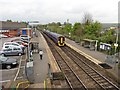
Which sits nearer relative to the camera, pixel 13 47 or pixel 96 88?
pixel 96 88

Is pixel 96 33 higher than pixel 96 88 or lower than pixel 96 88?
higher

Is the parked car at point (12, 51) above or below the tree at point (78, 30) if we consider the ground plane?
below

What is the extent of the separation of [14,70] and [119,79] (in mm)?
9064

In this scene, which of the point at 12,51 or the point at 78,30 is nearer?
the point at 12,51

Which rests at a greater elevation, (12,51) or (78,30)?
(78,30)

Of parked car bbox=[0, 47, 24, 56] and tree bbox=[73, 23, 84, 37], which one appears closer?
parked car bbox=[0, 47, 24, 56]

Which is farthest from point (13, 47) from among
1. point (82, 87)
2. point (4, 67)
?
point (82, 87)

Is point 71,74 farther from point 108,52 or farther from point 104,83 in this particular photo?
point 108,52

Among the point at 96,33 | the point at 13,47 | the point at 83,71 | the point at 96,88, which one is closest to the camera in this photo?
the point at 96,88

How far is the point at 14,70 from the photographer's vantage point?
16047 millimetres

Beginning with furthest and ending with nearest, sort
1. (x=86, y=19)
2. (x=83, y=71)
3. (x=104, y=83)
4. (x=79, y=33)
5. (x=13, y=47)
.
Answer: (x=86, y=19) < (x=79, y=33) < (x=13, y=47) < (x=83, y=71) < (x=104, y=83)

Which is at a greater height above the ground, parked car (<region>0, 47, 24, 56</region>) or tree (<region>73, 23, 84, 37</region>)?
tree (<region>73, 23, 84, 37</region>)

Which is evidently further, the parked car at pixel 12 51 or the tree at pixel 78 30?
the tree at pixel 78 30

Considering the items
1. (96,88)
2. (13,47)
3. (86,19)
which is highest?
(86,19)
